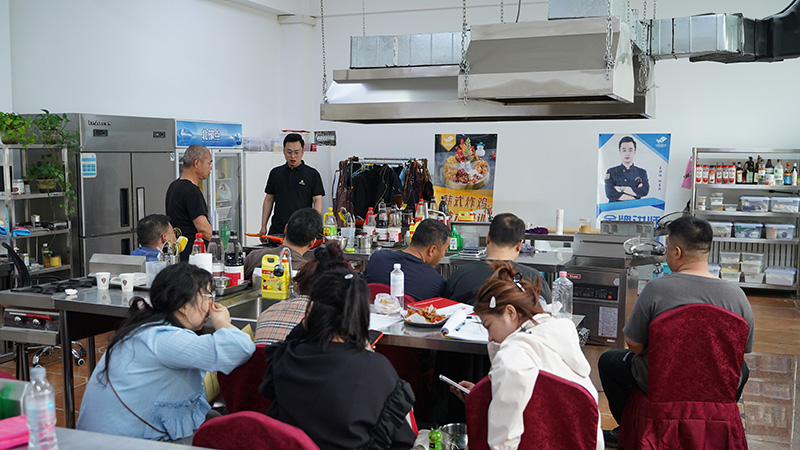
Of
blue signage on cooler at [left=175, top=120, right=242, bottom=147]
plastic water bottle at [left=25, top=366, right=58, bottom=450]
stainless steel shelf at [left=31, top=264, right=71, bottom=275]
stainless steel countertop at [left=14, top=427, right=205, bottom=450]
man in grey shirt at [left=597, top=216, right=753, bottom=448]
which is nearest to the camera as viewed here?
plastic water bottle at [left=25, top=366, right=58, bottom=450]

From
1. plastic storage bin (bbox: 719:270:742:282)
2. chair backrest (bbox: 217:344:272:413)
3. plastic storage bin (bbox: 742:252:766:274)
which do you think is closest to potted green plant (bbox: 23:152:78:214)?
chair backrest (bbox: 217:344:272:413)

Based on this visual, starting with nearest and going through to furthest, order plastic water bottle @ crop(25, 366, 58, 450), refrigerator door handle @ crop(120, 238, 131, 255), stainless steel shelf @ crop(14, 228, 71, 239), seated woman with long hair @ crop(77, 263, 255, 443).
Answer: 1. plastic water bottle @ crop(25, 366, 58, 450)
2. seated woman with long hair @ crop(77, 263, 255, 443)
3. stainless steel shelf @ crop(14, 228, 71, 239)
4. refrigerator door handle @ crop(120, 238, 131, 255)

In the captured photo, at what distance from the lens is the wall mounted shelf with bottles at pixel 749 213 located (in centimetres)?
828

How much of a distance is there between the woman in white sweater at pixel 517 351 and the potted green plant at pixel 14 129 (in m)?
4.58

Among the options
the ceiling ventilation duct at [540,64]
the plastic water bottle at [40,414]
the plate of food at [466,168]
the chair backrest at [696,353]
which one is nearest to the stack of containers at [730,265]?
the plate of food at [466,168]

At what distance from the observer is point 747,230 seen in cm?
841

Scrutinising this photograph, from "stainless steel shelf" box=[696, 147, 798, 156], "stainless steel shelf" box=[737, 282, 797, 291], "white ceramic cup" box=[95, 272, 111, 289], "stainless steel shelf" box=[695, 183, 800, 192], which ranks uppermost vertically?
"stainless steel shelf" box=[696, 147, 798, 156]

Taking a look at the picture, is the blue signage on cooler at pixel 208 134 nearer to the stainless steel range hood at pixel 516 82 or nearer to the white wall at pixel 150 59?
the white wall at pixel 150 59

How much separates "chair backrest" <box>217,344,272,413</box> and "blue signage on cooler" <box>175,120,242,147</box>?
516 centimetres

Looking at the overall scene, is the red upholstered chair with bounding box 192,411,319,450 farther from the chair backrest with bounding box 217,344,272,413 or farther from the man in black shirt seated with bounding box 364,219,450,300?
the man in black shirt seated with bounding box 364,219,450,300

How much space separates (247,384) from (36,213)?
4.64 metres

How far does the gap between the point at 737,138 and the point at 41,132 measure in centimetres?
758

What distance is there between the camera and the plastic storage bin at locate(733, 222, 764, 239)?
8375 mm

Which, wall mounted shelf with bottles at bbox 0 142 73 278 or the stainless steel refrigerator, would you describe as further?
the stainless steel refrigerator
